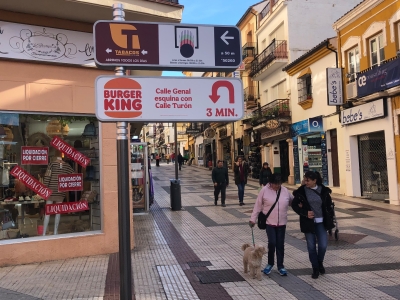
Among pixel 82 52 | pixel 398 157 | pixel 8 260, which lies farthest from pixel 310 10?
pixel 8 260

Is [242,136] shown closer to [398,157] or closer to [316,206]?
[398,157]

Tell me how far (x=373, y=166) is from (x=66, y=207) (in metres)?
12.3

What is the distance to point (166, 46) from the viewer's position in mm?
3639

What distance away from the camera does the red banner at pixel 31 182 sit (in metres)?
7.09

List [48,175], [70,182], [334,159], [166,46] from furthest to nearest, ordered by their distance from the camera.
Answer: [334,159]
[70,182]
[48,175]
[166,46]

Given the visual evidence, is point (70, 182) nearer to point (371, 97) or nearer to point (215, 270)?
point (215, 270)

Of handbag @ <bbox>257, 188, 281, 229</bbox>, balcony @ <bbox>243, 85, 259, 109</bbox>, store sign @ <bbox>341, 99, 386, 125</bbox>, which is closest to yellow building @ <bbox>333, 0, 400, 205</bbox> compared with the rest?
store sign @ <bbox>341, 99, 386, 125</bbox>

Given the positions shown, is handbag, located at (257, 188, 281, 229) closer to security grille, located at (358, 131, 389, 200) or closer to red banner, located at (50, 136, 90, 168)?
red banner, located at (50, 136, 90, 168)

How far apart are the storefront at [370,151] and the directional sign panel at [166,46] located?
1189 cm

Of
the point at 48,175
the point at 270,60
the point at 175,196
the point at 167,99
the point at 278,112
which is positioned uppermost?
the point at 270,60

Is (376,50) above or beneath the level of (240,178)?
above

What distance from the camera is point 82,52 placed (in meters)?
7.27

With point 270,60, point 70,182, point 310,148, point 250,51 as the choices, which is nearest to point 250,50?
point 250,51

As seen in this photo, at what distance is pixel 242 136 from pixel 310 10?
12.2m
